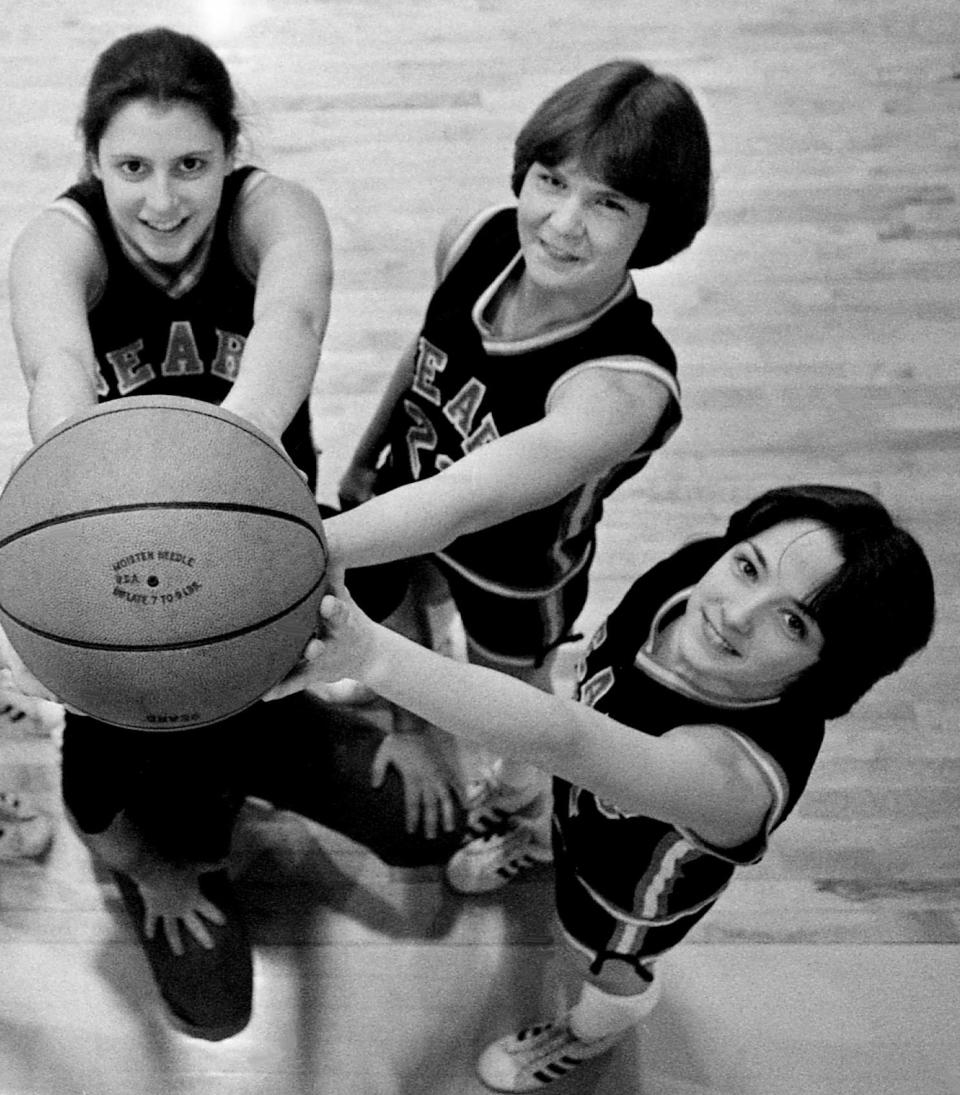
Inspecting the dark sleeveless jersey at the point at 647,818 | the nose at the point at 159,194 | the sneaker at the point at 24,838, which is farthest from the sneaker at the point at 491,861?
the nose at the point at 159,194

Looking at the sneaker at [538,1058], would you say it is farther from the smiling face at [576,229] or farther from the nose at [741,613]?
the smiling face at [576,229]

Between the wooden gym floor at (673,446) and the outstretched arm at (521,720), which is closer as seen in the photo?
the outstretched arm at (521,720)

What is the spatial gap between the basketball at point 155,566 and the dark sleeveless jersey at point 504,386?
0.33 m

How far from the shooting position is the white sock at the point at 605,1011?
1542 mm

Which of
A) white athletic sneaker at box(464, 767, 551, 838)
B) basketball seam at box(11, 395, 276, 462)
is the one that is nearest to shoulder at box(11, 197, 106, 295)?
basketball seam at box(11, 395, 276, 462)

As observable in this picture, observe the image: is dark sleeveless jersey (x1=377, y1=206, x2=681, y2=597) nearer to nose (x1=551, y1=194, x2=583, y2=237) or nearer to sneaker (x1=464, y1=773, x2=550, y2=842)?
nose (x1=551, y1=194, x2=583, y2=237)

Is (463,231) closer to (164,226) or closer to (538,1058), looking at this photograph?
(164,226)

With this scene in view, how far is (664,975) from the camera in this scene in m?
1.81

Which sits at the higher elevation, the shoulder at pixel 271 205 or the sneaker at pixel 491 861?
the shoulder at pixel 271 205

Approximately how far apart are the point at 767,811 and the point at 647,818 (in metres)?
0.16

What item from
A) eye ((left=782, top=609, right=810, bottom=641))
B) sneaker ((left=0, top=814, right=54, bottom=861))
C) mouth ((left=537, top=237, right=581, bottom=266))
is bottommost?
sneaker ((left=0, top=814, right=54, bottom=861))

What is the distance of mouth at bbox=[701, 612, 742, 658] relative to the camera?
1199 mm

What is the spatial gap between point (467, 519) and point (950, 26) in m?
2.82

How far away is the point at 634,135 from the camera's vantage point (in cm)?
126
